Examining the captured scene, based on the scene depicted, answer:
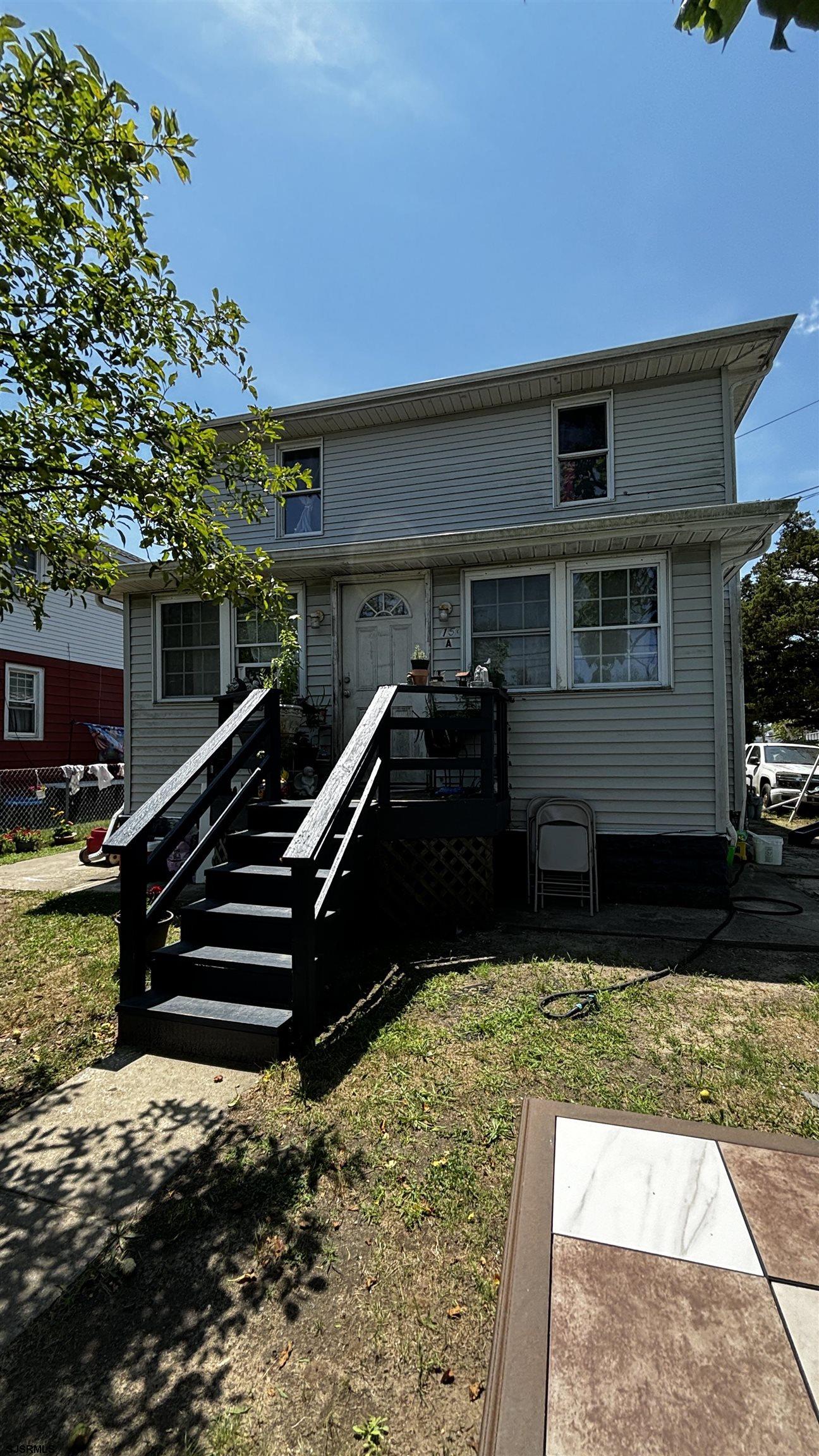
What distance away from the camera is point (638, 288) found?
8188mm

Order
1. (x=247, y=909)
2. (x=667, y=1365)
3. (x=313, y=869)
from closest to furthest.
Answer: (x=667, y=1365)
(x=313, y=869)
(x=247, y=909)

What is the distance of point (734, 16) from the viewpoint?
1.35 meters

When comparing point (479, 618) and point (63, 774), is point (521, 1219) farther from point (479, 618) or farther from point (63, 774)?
point (63, 774)

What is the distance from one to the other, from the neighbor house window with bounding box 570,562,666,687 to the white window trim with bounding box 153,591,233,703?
4.42 meters

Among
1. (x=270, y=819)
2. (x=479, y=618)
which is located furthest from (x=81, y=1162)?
(x=479, y=618)

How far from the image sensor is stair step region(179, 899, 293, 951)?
3.68 meters

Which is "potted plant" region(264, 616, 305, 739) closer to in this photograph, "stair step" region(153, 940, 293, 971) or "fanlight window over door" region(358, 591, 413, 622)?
"fanlight window over door" region(358, 591, 413, 622)

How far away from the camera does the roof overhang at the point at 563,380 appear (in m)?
6.53

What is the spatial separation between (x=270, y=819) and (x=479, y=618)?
11.8 feet

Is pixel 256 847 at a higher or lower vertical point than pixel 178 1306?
higher

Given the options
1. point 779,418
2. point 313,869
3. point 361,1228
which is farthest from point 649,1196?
point 779,418

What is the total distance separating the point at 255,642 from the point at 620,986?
19.6 feet

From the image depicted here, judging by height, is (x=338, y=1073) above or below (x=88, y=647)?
below

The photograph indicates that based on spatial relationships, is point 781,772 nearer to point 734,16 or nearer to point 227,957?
point 227,957
